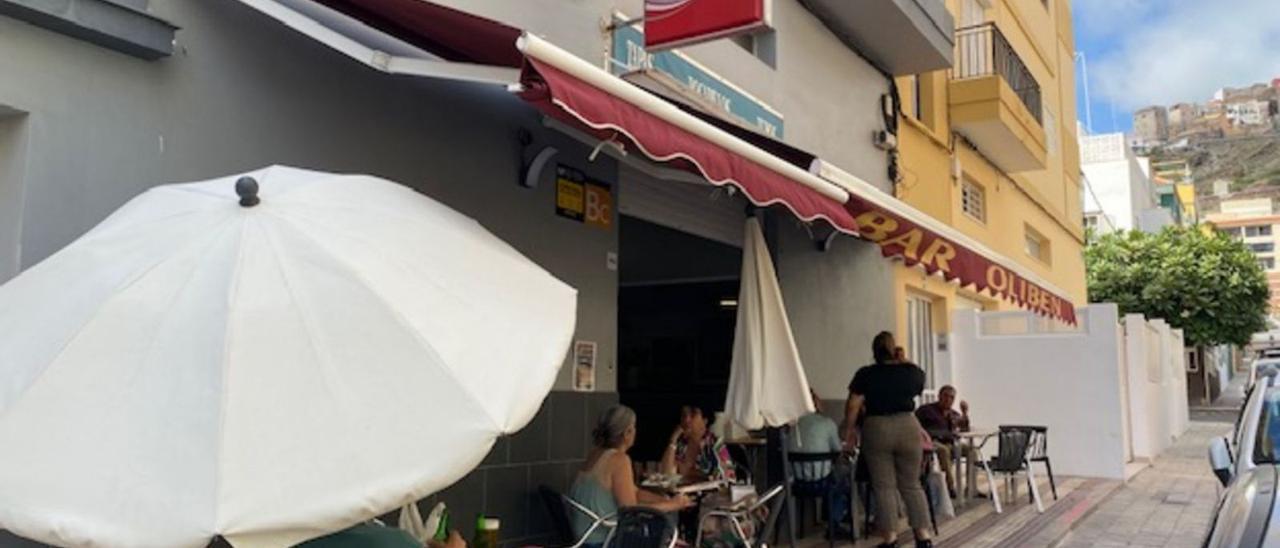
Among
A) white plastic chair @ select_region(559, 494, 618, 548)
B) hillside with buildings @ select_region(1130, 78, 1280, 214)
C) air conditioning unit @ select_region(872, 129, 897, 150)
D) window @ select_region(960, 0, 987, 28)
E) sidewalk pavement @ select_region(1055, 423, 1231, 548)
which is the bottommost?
sidewalk pavement @ select_region(1055, 423, 1231, 548)

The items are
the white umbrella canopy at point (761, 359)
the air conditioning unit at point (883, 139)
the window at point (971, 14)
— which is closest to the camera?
the white umbrella canopy at point (761, 359)

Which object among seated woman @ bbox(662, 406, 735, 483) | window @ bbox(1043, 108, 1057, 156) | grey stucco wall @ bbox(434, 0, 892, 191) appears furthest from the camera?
window @ bbox(1043, 108, 1057, 156)

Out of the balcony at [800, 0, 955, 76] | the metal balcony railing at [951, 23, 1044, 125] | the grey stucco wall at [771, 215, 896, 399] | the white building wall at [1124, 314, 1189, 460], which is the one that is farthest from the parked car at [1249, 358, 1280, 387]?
the metal balcony railing at [951, 23, 1044, 125]

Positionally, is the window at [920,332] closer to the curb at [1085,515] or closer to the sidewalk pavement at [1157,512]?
the curb at [1085,515]

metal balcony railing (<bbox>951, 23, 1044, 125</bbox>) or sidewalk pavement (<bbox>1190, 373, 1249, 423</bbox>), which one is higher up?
metal balcony railing (<bbox>951, 23, 1044, 125</bbox>)

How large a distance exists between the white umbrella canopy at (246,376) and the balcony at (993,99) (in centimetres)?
1234

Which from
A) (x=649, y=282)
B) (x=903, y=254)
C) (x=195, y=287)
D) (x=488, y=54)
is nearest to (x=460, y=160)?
(x=488, y=54)

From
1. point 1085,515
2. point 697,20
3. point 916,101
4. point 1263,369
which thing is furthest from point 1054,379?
point 697,20

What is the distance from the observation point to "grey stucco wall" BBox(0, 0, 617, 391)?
3848mm

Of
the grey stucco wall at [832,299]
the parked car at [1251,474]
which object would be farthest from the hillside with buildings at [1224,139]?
the parked car at [1251,474]

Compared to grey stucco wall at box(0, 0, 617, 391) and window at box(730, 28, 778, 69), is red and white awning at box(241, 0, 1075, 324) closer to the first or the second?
grey stucco wall at box(0, 0, 617, 391)

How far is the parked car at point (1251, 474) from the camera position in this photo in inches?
149

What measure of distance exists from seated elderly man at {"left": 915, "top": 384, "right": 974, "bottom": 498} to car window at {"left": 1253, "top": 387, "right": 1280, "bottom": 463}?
153 inches

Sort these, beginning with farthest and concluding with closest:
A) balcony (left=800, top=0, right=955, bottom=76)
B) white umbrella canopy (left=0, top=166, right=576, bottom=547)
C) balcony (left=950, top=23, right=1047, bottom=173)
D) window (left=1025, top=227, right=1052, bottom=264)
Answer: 1. window (left=1025, top=227, right=1052, bottom=264)
2. balcony (left=950, top=23, right=1047, bottom=173)
3. balcony (left=800, top=0, right=955, bottom=76)
4. white umbrella canopy (left=0, top=166, right=576, bottom=547)
